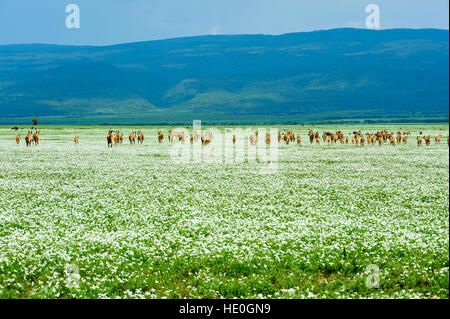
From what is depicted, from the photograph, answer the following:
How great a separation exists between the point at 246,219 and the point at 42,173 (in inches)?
751

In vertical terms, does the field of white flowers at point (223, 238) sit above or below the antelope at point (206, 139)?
below

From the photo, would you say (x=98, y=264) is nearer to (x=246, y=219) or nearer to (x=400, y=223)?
(x=246, y=219)

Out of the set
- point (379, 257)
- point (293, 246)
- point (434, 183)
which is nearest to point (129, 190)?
point (293, 246)

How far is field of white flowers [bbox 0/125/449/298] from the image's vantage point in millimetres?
10250

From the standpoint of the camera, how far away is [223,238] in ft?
45.0

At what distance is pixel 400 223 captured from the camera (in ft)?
52.4

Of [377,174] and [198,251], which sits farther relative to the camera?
[377,174]

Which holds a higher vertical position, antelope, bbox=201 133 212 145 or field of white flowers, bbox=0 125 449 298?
antelope, bbox=201 133 212 145

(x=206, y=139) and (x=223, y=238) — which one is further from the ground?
(x=206, y=139)

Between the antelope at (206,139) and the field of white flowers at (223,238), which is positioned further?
the antelope at (206,139)

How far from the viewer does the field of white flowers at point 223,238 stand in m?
10.2

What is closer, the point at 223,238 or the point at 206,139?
the point at 223,238

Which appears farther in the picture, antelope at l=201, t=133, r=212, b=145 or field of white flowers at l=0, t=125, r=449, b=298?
antelope at l=201, t=133, r=212, b=145

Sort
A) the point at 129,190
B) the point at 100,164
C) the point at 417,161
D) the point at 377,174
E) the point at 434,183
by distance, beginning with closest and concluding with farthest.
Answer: the point at 129,190 → the point at 434,183 → the point at 377,174 → the point at 100,164 → the point at 417,161
